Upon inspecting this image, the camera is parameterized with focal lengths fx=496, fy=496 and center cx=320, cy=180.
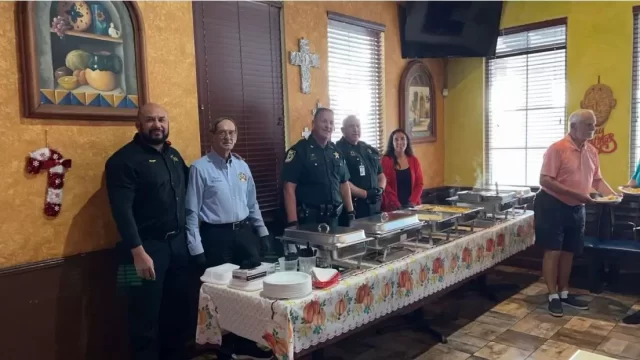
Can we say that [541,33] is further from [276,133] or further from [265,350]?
[265,350]

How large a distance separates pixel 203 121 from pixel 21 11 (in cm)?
115

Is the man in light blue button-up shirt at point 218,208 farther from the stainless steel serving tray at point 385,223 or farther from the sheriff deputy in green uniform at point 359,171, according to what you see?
the sheriff deputy in green uniform at point 359,171

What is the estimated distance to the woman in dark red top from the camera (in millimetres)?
4066

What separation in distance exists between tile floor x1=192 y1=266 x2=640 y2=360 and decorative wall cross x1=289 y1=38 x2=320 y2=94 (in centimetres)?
187

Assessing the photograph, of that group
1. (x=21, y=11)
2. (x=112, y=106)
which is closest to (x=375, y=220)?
(x=112, y=106)

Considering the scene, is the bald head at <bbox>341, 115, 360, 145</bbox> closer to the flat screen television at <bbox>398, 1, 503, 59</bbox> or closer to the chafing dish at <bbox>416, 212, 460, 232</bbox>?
the chafing dish at <bbox>416, 212, 460, 232</bbox>

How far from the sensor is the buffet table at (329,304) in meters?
2.04

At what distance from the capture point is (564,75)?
15.3ft

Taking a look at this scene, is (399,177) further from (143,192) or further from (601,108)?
(143,192)

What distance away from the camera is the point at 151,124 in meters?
2.58

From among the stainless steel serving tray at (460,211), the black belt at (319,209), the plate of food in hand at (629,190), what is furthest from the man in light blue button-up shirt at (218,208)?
the plate of food in hand at (629,190)

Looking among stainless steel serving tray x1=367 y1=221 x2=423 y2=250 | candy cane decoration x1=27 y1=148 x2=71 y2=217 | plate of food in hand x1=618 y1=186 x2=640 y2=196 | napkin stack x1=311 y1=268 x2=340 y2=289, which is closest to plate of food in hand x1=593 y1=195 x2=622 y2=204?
plate of food in hand x1=618 y1=186 x2=640 y2=196

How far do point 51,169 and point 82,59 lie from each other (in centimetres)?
60

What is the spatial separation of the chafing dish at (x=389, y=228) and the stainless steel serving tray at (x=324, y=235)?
0.28 feet
